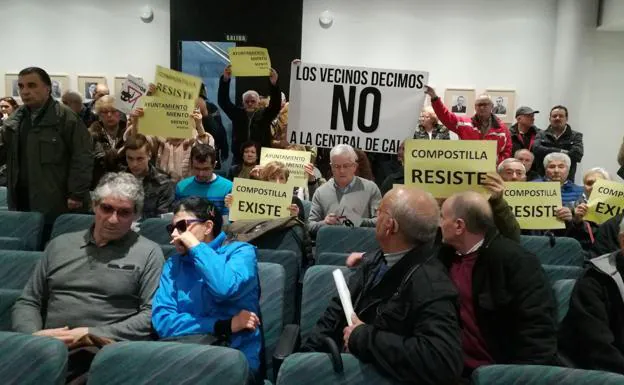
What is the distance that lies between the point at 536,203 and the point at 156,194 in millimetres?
2803

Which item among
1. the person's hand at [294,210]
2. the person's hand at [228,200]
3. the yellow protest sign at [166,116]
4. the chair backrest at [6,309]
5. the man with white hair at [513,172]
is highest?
the yellow protest sign at [166,116]

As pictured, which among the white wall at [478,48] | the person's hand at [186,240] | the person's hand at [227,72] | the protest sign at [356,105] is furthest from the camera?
the white wall at [478,48]

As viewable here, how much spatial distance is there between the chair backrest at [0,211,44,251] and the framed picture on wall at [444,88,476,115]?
21.5ft

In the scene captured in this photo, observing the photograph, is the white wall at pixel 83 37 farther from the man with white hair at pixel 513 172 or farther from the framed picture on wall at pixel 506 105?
the man with white hair at pixel 513 172

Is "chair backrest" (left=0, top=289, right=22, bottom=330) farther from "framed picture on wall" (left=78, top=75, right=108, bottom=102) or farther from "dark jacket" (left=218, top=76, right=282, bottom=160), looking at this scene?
"framed picture on wall" (left=78, top=75, right=108, bottom=102)

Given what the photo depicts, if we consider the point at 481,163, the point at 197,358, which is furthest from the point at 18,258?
the point at 481,163

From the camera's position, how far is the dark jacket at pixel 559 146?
6.66 m

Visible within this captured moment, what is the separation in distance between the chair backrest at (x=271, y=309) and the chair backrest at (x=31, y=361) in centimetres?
102

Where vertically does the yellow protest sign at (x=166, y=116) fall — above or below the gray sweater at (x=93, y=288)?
above

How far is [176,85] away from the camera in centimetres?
488

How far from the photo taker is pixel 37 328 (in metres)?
2.51

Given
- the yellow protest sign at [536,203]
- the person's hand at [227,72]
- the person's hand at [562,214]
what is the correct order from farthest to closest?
the person's hand at [227,72] → the person's hand at [562,214] → the yellow protest sign at [536,203]

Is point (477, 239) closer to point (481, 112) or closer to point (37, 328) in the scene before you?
point (37, 328)

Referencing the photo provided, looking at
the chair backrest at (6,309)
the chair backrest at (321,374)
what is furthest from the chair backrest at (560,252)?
the chair backrest at (6,309)
